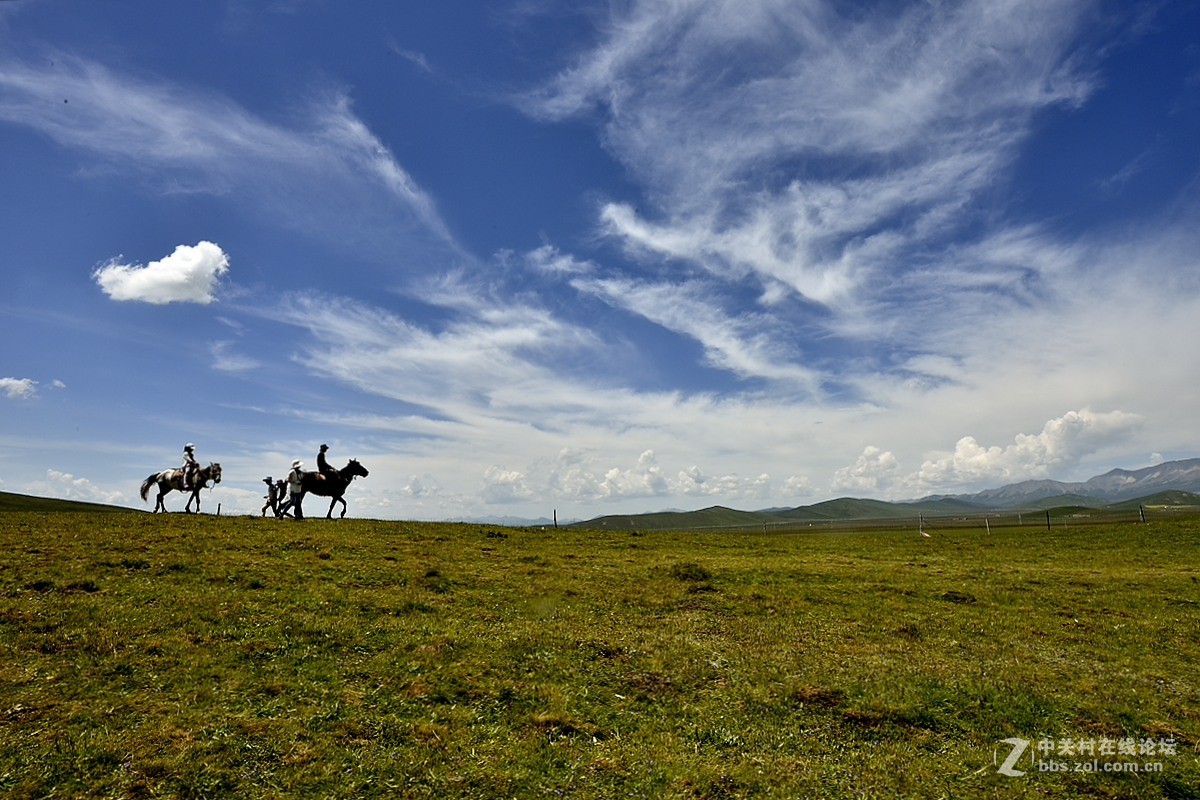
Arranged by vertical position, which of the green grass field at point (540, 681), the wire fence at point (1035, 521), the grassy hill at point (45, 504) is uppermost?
the grassy hill at point (45, 504)

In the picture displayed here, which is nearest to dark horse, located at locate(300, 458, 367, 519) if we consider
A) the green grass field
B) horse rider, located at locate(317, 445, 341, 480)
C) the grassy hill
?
horse rider, located at locate(317, 445, 341, 480)

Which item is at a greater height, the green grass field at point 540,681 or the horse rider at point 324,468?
the horse rider at point 324,468

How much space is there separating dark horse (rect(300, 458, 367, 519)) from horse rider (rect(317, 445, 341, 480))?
7 cm

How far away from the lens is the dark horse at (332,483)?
43.6 meters

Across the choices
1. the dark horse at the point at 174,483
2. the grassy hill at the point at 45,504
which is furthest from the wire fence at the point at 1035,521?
the grassy hill at the point at 45,504

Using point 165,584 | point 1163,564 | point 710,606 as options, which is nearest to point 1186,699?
point 710,606

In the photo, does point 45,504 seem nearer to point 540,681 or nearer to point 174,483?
point 174,483

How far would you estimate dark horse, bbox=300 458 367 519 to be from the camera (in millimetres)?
43625

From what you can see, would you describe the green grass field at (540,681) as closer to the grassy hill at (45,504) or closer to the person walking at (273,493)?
the person walking at (273,493)

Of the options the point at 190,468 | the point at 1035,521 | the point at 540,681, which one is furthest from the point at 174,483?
the point at 1035,521

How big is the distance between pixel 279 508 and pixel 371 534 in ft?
37.5

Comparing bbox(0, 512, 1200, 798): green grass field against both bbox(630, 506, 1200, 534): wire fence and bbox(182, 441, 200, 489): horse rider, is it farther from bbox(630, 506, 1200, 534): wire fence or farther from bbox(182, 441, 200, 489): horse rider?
bbox(630, 506, 1200, 534): wire fence

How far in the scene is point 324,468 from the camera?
1753 inches

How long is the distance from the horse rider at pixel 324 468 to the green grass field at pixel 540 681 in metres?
14.5
